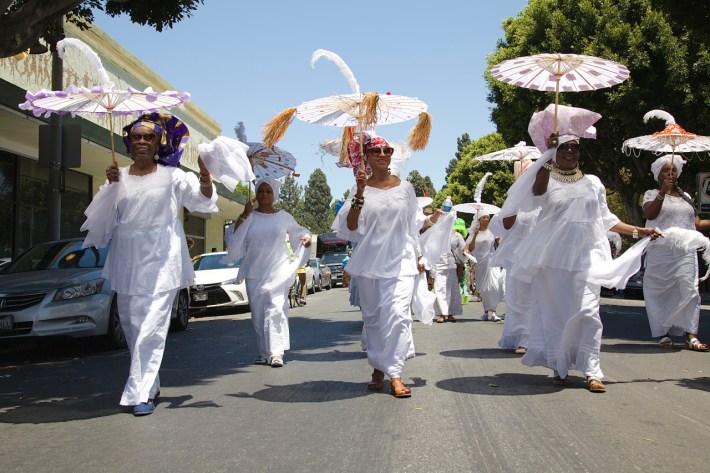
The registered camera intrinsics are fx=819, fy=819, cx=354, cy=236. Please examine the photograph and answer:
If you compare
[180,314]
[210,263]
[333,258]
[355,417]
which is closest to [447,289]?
[180,314]

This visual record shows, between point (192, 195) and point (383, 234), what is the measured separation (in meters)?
1.64

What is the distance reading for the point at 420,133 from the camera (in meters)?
8.41

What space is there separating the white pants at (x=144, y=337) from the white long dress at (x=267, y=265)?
2.50 metres

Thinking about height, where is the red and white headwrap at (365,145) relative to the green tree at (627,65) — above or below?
below

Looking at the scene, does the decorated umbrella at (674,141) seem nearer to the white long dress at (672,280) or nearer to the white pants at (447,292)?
the white long dress at (672,280)

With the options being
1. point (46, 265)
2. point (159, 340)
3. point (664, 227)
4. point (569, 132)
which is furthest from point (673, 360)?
point (46, 265)

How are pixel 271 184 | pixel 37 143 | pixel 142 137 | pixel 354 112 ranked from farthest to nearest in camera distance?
pixel 37 143
pixel 271 184
pixel 354 112
pixel 142 137

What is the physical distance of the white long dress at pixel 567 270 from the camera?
6980mm

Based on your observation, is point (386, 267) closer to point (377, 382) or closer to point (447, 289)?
point (377, 382)

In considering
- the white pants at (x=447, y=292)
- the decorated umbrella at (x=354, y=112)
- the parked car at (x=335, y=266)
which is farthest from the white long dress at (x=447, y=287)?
the parked car at (x=335, y=266)

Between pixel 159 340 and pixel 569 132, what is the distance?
391cm

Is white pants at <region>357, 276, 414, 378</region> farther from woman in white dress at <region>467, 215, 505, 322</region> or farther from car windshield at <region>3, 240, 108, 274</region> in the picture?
woman in white dress at <region>467, 215, 505, 322</region>

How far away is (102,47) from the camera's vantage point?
2406 cm

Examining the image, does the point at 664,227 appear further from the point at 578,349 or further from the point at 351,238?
the point at 351,238
